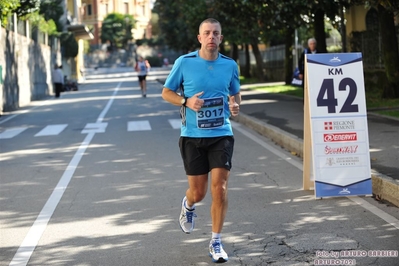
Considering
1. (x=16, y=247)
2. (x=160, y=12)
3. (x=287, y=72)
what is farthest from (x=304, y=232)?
(x=160, y=12)

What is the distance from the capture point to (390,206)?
8578 millimetres

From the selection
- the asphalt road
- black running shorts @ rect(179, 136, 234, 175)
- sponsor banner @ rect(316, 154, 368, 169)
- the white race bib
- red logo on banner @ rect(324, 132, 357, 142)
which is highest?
the white race bib

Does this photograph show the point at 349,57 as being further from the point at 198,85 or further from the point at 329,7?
the point at 329,7

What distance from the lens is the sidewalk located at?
30.8 ft

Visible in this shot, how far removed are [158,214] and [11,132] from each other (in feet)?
40.2

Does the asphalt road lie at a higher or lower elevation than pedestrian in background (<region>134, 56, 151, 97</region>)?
lower

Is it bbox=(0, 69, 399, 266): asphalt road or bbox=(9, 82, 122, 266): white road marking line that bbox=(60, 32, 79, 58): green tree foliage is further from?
bbox=(9, 82, 122, 266): white road marking line

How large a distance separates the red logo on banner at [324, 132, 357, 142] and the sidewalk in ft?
1.96

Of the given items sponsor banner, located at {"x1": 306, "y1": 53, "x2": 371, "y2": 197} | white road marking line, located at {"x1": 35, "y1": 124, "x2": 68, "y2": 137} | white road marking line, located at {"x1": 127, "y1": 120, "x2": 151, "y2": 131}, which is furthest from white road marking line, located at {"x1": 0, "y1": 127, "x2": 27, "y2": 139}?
sponsor banner, located at {"x1": 306, "y1": 53, "x2": 371, "y2": 197}

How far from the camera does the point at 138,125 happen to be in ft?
66.4

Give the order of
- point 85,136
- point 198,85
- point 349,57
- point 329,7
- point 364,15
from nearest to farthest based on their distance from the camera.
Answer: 1. point 198,85
2. point 349,57
3. point 85,136
4. point 329,7
5. point 364,15

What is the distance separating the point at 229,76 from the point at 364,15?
27.7 metres

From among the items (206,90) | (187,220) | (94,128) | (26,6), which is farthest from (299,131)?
(26,6)

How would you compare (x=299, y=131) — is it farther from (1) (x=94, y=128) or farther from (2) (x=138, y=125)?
(1) (x=94, y=128)
